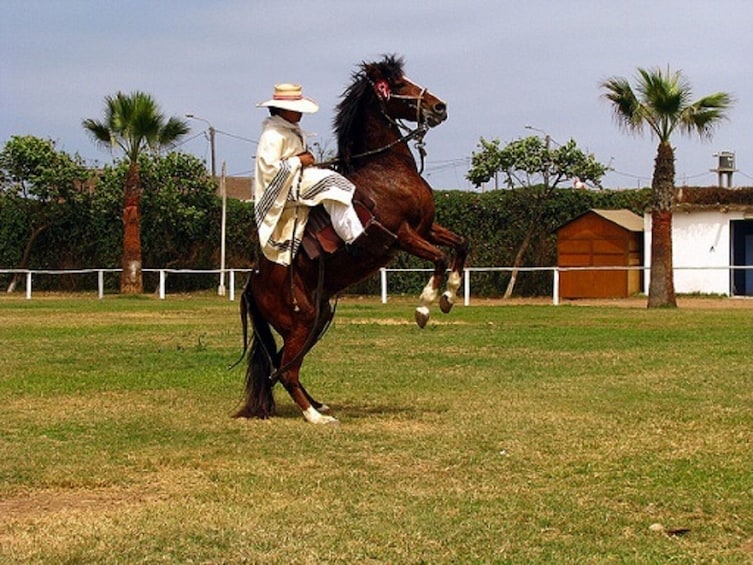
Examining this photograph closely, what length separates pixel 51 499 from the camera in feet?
22.3

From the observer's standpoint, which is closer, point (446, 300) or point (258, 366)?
point (446, 300)

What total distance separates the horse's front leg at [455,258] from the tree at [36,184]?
3431 centimetres

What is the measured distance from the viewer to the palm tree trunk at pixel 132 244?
3922 centimetres

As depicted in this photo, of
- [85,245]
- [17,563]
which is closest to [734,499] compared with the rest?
[17,563]

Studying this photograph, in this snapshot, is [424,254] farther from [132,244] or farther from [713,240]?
[132,244]

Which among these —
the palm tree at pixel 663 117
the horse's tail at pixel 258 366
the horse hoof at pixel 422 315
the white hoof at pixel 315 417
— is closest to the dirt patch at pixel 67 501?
the white hoof at pixel 315 417

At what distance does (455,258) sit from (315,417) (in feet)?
5.67

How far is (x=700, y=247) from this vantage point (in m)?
37.3

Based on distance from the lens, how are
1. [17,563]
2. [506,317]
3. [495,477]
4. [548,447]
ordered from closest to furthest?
[17,563] < [495,477] < [548,447] < [506,317]

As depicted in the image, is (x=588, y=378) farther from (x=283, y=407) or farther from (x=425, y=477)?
(x=425, y=477)

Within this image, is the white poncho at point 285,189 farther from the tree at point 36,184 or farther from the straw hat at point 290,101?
the tree at point 36,184

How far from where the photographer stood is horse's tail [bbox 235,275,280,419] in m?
10.0

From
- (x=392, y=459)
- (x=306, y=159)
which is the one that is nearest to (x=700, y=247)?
(x=306, y=159)

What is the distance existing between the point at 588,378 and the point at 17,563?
8.10 metres
